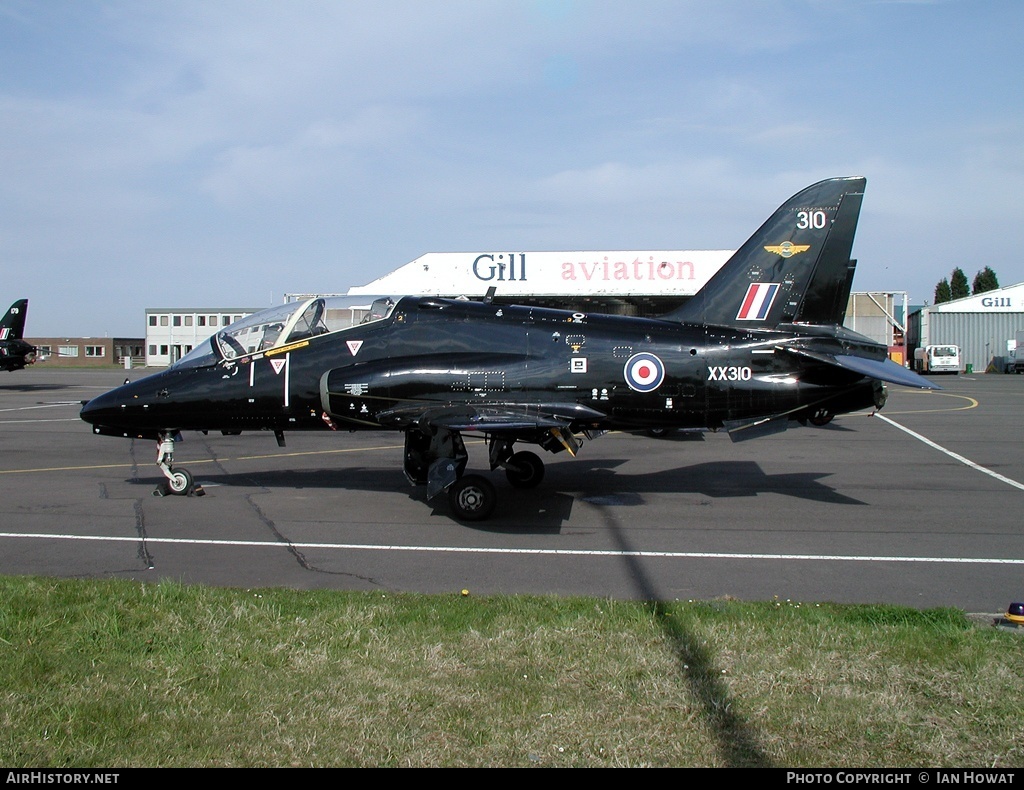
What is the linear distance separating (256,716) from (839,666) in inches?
146

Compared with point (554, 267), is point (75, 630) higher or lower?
lower

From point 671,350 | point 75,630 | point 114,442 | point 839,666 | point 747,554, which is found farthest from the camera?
point 114,442

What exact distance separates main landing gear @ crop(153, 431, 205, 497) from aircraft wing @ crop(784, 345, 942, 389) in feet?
30.1

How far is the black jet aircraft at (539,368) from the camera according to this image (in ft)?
38.4

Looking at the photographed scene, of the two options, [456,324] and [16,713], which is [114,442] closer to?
[456,324]

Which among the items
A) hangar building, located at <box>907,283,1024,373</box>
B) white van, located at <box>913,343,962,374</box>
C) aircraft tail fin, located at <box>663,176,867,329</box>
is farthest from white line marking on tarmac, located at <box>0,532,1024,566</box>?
hangar building, located at <box>907,283,1024,373</box>

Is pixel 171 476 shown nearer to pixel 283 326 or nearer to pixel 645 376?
pixel 283 326

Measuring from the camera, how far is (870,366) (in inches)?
434

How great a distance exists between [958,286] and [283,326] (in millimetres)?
134459

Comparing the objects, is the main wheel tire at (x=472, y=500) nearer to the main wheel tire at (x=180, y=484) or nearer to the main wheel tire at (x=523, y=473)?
the main wheel tire at (x=523, y=473)

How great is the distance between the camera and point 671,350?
11875 millimetres

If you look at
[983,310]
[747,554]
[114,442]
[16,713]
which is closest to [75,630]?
[16,713]

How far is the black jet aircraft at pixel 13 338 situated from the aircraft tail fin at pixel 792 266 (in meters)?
40.6

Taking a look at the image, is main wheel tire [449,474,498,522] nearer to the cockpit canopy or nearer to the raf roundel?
the raf roundel
